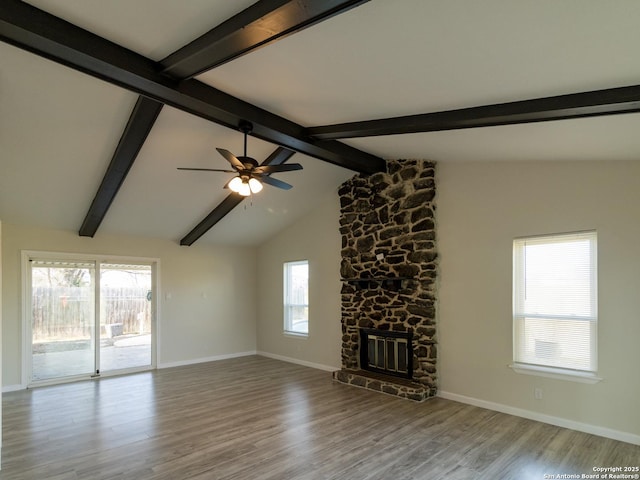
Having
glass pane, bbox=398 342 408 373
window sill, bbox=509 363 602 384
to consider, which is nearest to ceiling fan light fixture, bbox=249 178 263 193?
glass pane, bbox=398 342 408 373

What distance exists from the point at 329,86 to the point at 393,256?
3.44 m

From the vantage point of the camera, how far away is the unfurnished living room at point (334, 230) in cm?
272

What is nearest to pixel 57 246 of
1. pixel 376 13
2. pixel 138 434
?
pixel 138 434

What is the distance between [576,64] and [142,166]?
4825mm

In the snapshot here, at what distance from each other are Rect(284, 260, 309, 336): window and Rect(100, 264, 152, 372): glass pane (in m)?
2.77

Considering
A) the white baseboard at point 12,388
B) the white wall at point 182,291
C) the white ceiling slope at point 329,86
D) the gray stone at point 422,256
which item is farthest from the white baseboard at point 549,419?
the white baseboard at point 12,388

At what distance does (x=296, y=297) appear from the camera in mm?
8312

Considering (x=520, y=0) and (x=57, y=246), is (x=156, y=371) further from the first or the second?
(x=520, y=0)

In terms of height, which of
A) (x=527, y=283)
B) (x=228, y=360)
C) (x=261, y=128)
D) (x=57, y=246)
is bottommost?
(x=228, y=360)

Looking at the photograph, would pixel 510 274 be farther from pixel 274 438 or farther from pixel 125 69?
pixel 125 69

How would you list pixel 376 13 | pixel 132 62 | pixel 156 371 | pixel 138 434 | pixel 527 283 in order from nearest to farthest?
pixel 376 13, pixel 132 62, pixel 138 434, pixel 527 283, pixel 156 371

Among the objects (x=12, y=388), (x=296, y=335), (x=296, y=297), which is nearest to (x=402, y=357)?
(x=296, y=335)

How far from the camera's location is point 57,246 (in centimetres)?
657

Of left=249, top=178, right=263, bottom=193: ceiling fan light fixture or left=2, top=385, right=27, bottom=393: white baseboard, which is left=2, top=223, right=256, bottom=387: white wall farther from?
left=249, top=178, right=263, bottom=193: ceiling fan light fixture
